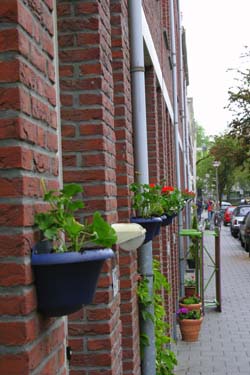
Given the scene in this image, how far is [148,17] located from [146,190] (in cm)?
252

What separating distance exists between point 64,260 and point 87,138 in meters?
1.18

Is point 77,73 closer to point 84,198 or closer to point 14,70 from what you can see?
point 84,198

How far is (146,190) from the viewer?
417 centimetres

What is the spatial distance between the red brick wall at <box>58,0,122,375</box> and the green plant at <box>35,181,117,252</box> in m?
0.90

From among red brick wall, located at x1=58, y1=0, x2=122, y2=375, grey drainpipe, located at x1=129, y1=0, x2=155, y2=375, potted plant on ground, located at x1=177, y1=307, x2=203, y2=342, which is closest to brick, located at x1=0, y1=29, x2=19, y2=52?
red brick wall, located at x1=58, y1=0, x2=122, y2=375

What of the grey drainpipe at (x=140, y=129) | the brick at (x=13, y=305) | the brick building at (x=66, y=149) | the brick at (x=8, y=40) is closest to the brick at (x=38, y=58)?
the brick building at (x=66, y=149)

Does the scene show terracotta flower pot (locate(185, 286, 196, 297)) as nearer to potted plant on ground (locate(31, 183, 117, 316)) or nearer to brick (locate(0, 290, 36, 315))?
potted plant on ground (locate(31, 183, 117, 316))

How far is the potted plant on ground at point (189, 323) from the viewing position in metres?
8.51

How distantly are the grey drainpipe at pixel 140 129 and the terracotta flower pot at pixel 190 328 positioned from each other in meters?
4.36

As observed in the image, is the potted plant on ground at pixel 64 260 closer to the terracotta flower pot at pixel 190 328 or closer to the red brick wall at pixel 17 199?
the red brick wall at pixel 17 199

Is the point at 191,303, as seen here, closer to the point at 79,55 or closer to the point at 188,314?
the point at 188,314

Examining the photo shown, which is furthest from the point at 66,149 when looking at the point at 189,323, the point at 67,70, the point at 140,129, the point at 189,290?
the point at 189,290

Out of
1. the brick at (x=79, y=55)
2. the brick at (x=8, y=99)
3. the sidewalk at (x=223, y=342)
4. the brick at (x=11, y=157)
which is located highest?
the brick at (x=79, y=55)

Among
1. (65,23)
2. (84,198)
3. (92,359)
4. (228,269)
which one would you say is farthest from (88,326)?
(228,269)
